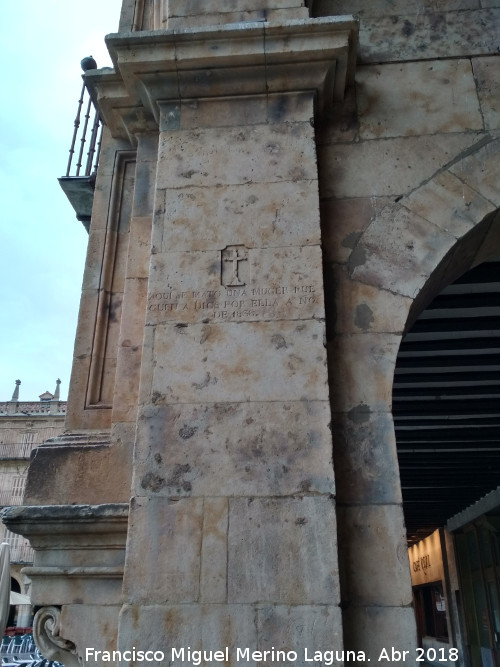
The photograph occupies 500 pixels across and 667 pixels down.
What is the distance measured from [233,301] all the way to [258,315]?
0.16 meters

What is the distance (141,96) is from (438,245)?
7.07 ft

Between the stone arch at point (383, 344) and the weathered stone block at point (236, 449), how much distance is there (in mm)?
192

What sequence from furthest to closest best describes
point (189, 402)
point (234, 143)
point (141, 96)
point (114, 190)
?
point (114, 190)
point (141, 96)
point (234, 143)
point (189, 402)

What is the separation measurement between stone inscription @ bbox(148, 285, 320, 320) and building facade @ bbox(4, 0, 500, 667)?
12 mm

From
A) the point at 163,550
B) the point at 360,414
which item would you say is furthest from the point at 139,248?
the point at 163,550

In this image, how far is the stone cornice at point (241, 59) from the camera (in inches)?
144

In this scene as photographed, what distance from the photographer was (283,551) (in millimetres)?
2648

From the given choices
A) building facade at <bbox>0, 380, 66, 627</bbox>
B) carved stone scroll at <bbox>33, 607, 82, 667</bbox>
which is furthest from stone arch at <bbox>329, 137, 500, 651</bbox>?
building facade at <bbox>0, 380, 66, 627</bbox>

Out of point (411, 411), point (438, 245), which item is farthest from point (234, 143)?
point (411, 411)

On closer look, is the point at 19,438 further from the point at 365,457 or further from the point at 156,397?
the point at 365,457

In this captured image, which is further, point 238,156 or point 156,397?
point 238,156

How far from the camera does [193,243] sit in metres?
3.43

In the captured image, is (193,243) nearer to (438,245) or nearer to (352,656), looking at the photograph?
(438,245)

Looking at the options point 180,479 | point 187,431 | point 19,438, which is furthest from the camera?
point 19,438
